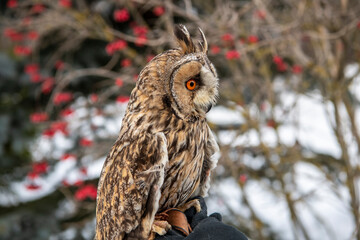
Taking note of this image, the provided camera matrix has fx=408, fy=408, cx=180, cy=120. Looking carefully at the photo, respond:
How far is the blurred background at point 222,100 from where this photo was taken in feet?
12.2

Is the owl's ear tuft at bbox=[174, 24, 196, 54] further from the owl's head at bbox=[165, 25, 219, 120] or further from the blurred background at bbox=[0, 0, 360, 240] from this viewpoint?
the blurred background at bbox=[0, 0, 360, 240]

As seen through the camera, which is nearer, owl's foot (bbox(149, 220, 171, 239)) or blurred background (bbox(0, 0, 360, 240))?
owl's foot (bbox(149, 220, 171, 239))

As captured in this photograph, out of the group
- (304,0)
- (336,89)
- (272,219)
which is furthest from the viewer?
(272,219)

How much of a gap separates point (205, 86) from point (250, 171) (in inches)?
125

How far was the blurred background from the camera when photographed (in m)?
3.71

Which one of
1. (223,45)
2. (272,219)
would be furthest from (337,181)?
(272,219)

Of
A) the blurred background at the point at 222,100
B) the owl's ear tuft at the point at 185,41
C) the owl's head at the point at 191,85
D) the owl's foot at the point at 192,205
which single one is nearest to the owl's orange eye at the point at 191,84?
the owl's head at the point at 191,85

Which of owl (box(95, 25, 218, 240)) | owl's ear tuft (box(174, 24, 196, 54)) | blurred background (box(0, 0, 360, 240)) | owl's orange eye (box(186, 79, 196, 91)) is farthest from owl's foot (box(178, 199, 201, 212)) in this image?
blurred background (box(0, 0, 360, 240))

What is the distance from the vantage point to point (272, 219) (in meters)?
7.02

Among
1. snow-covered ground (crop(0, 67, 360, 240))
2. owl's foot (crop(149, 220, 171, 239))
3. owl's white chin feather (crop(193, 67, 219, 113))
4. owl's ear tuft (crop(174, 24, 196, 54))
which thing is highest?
owl's ear tuft (crop(174, 24, 196, 54))

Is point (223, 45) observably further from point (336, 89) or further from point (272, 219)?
point (272, 219)

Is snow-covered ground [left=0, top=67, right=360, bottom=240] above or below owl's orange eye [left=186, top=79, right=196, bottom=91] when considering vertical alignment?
below

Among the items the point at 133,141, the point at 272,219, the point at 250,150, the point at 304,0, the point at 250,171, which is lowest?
the point at 272,219

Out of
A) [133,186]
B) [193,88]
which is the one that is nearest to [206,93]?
[193,88]
